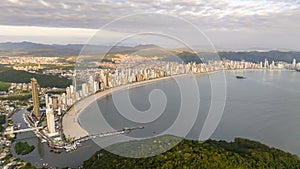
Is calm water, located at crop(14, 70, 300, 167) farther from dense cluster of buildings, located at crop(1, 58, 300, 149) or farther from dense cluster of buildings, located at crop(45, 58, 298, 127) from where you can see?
dense cluster of buildings, located at crop(45, 58, 298, 127)

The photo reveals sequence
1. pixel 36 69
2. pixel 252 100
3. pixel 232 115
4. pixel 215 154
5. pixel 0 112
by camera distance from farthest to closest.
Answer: pixel 36 69 → pixel 252 100 → pixel 0 112 → pixel 232 115 → pixel 215 154

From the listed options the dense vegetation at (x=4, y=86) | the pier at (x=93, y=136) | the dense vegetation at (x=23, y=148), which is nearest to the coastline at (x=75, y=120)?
the pier at (x=93, y=136)

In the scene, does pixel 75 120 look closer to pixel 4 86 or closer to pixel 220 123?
pixel 220 123

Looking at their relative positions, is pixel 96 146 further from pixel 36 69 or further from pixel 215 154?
pixel 36 69

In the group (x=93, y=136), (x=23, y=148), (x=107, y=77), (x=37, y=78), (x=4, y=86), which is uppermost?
(x=107, y=77)

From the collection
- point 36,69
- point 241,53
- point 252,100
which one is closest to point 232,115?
point 252,100

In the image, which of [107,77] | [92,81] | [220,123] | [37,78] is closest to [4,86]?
[37,78]

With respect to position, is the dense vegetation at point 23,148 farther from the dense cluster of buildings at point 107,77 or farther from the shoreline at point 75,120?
the dense cluster of buildings at point 107,77
